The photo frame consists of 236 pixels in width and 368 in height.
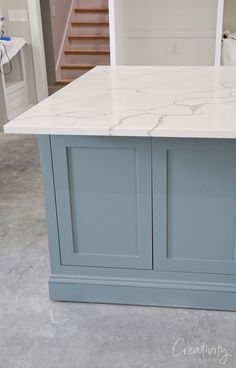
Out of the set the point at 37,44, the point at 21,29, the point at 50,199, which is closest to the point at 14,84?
the point at 37,44

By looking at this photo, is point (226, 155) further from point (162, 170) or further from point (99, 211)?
point (99, 211)

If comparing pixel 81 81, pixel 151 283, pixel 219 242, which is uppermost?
pixel 81 81

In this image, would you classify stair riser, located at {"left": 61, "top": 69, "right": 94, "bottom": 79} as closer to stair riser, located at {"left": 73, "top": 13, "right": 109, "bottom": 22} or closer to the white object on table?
stair riser, located at {"left": 73, "top": 13, "right": 109, "bottom": 22}

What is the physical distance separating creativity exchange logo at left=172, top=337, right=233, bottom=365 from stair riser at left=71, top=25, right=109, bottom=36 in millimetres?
6040

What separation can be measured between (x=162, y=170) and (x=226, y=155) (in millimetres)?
256

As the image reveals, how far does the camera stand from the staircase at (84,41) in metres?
6.94

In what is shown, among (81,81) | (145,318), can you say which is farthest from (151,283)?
(81,81)

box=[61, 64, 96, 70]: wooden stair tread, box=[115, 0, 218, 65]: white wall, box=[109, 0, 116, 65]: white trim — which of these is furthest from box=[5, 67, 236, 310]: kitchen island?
box=[61, 64, 96, 70]: wooden stair tread

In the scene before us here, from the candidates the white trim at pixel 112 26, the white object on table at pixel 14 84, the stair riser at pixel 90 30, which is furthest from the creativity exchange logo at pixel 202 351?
the stair riser at pixel 90 30

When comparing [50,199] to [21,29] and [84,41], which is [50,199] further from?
[84,41]

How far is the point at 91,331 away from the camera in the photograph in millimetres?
1922

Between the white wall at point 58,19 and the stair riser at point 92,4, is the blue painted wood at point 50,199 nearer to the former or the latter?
the white wall at point 58,19

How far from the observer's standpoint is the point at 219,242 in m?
1.94

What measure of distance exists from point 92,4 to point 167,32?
3.64 m
